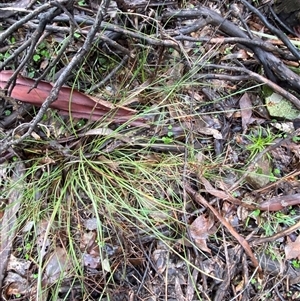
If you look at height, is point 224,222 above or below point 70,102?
below

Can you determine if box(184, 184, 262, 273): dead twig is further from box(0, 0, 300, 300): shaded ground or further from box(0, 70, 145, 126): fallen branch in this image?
box(0, 70, 145, 126): fallen branch

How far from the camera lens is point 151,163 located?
4.88 feet

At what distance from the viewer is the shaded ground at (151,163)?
1.43 metres

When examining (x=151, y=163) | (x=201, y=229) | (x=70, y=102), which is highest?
(x=70, y=102)

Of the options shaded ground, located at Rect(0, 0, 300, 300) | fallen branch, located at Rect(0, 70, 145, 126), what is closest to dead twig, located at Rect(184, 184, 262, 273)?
shaded ground, located at Rect(0, 0, 300, 300)

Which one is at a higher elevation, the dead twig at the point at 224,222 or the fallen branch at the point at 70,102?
the fallen branch at the point at 70,102

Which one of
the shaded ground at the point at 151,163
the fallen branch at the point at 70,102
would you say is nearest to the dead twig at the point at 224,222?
the shaded ground at the point at 151,163

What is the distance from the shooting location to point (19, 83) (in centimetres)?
145

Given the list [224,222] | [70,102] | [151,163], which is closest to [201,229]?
[224,222]

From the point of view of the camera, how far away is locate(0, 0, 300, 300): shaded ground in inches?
56.2

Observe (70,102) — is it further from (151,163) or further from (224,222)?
(224,222)

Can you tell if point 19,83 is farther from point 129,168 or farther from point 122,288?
point 122,288

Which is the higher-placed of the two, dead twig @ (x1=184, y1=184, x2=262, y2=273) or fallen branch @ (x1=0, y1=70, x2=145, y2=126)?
fallen branch @ (x1=0, y1=70, x2=145, y2=126)

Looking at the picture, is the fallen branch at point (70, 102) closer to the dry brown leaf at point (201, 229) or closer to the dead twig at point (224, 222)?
the dead twig at point (224, 222)
